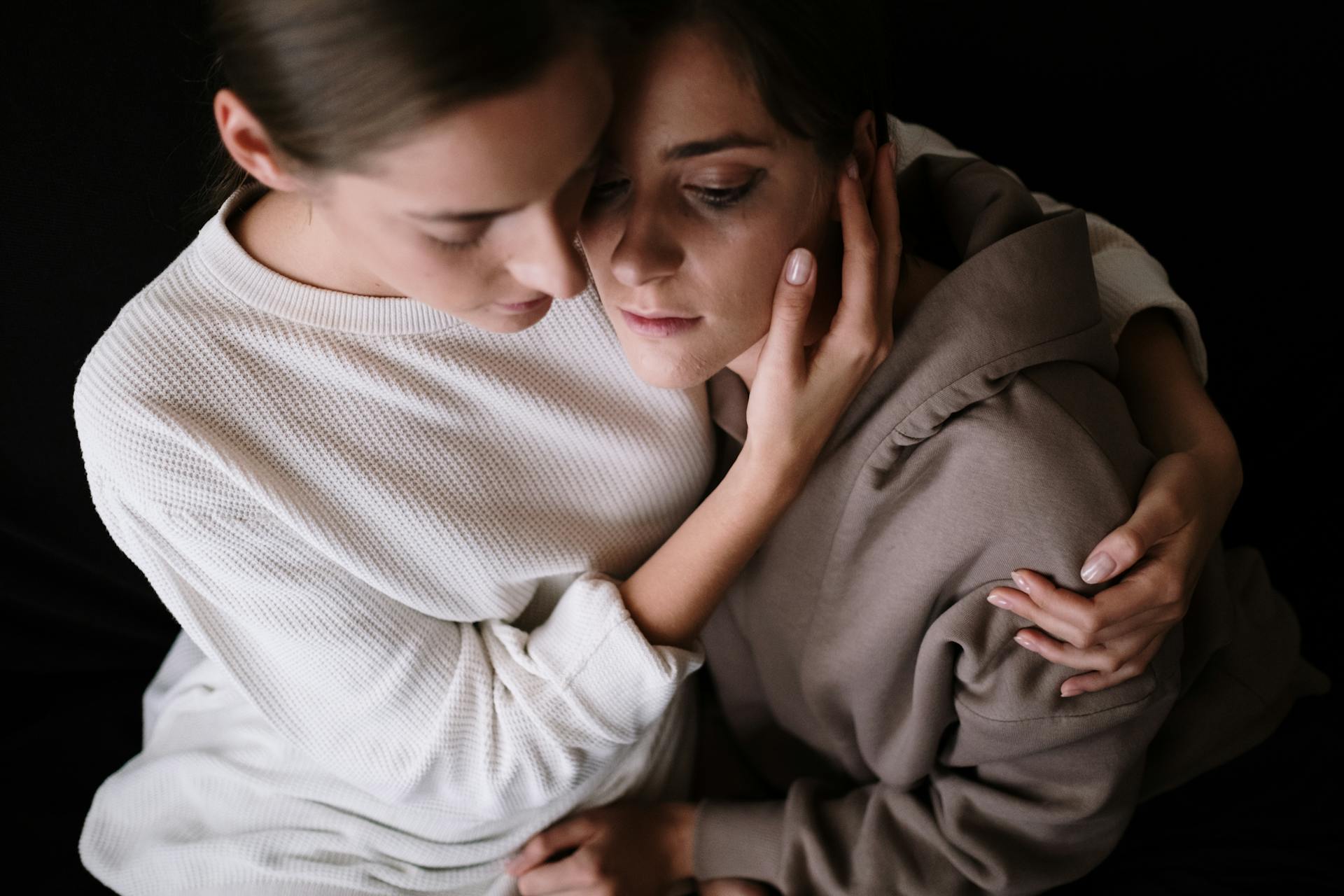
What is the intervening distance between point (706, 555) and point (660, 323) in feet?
0.80

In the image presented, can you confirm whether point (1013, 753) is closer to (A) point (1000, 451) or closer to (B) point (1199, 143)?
(A) point (1000, 451)

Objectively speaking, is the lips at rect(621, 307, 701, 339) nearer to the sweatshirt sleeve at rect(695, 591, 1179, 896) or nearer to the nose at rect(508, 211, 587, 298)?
the nose at rect(508, 211, 587, 298)

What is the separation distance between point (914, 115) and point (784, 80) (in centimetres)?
78

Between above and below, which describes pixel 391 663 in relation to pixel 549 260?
below

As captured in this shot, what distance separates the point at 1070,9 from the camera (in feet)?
4.30

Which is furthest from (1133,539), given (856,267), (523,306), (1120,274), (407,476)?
(407,476)

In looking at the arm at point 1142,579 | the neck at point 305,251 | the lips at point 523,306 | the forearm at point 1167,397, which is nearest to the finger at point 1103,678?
the arm at point 1142,579

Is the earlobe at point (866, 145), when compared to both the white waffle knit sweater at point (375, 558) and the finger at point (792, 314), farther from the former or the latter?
the white waffle knit sweater at point (375, 558)

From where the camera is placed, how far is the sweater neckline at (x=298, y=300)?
90 cm

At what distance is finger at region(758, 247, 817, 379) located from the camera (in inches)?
33.1

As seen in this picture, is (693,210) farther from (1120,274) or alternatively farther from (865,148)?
(1120,274)

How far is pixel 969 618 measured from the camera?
2.89ft

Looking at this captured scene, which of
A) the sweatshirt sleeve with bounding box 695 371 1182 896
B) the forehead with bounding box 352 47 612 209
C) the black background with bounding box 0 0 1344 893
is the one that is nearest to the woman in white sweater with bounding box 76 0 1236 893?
the forehead with bounding box 352 47 612 209

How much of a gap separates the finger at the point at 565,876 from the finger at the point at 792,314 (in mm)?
594
